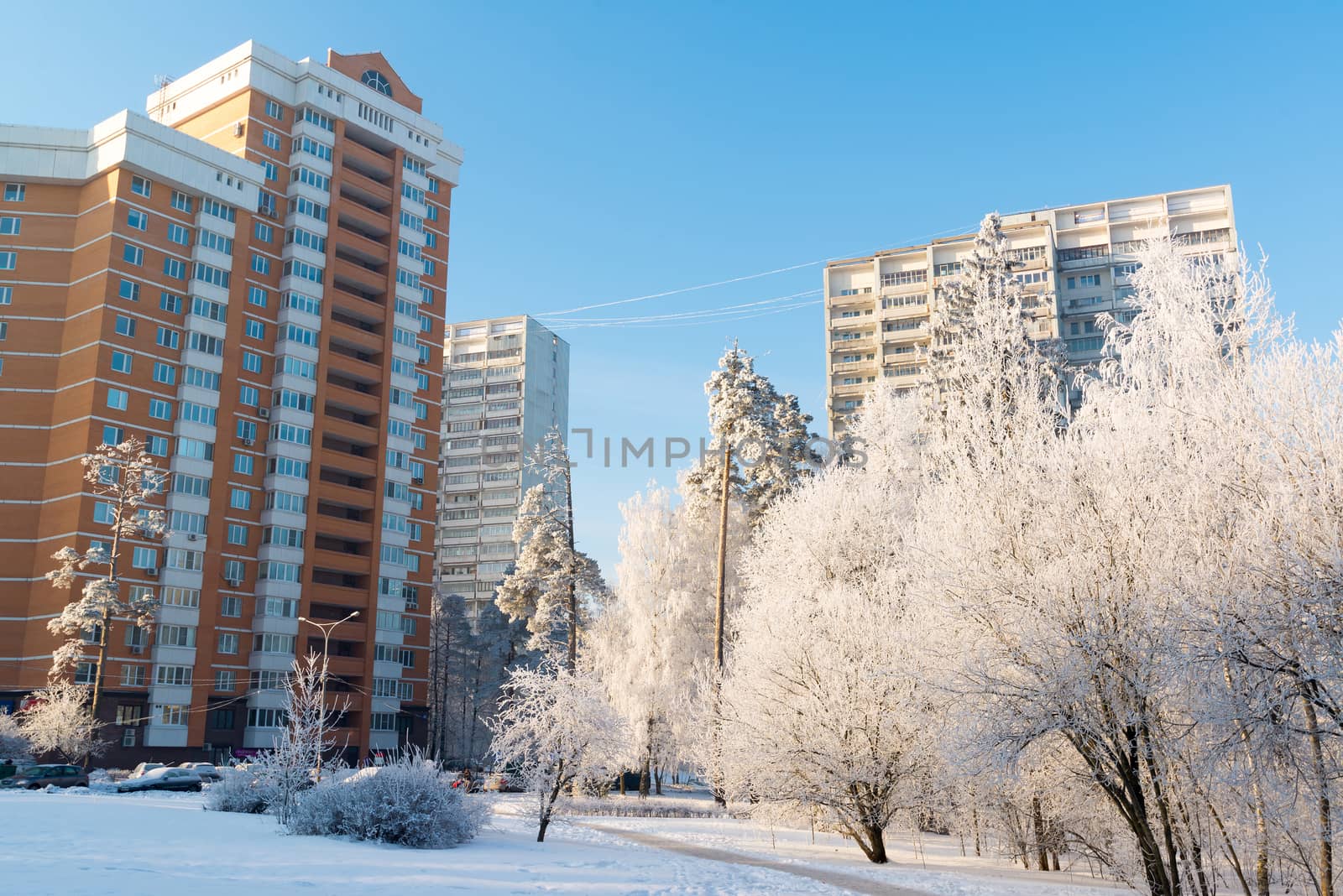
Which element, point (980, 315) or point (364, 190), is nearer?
point (980, 315)

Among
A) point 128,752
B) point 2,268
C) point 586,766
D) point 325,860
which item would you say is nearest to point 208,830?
point 325,860

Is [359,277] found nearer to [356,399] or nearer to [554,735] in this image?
[356,399]

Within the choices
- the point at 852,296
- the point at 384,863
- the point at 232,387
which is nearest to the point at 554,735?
the point at 384,863

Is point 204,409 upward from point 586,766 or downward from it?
upward

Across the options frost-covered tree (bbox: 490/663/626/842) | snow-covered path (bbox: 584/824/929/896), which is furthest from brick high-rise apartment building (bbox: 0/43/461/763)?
snow-covered path (bbox: 584/824/929/896)

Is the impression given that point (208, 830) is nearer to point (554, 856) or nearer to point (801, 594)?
point (554, 856)

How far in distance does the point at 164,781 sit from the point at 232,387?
3309 cm

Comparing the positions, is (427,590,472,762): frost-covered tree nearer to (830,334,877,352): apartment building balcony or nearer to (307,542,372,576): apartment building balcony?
(307,542,372,576): apartment building balcony

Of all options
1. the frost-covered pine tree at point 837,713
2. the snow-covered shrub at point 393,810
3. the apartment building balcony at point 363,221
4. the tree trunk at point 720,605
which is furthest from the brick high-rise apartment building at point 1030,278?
the snow-covered shrub at point 393,810

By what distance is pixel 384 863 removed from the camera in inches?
676

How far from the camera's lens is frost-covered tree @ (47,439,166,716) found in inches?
1938

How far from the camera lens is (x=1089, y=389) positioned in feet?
68.3

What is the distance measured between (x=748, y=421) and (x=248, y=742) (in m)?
41.4

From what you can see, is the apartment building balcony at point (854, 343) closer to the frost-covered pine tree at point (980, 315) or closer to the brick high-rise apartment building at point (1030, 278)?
the brick high-rise apartment building at point (1030, 278)
